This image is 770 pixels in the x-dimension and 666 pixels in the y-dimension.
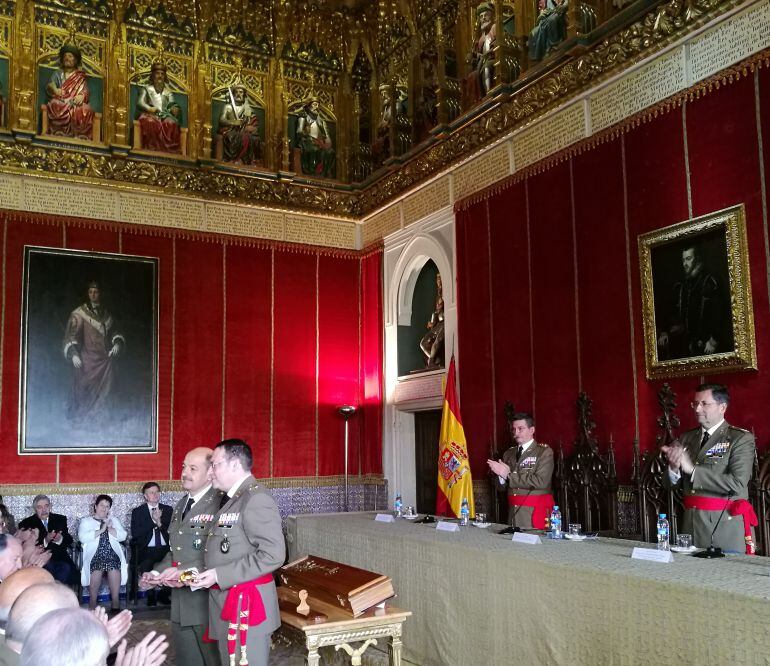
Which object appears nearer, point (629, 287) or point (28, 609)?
point (28, 609)

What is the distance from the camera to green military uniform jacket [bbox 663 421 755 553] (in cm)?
514

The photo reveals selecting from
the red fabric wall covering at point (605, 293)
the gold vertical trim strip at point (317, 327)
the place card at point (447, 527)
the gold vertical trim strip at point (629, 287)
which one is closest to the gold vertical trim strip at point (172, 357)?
the gold vertical trim strip at point (317, 327)

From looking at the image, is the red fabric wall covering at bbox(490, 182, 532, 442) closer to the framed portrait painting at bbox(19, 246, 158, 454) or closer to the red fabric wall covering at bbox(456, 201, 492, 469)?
the red fabric wall covering at bbox(456, 201, 492, 469)

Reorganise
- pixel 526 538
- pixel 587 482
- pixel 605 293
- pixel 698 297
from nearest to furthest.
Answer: pixel 526 538, pixel 698 297, pixel 587 482, pixel 605 293

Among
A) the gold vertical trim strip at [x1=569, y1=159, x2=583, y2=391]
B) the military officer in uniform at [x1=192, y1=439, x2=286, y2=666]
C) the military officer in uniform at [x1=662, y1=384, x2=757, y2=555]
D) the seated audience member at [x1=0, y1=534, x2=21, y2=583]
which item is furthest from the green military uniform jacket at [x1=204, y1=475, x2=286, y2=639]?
the gold vertical trim strip at [x1=569, y1=159, x2=583, y2=391]

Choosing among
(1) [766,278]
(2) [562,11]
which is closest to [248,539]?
(1) [766,278]

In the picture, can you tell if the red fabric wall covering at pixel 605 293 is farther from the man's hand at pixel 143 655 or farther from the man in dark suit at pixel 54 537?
the man in dark suit at pixel 54 537

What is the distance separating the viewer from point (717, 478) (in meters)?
5.18

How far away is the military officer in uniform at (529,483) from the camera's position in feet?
23.3

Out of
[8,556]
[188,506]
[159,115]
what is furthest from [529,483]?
[159,115]

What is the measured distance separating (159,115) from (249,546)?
8.58m

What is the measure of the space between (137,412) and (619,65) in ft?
23.4

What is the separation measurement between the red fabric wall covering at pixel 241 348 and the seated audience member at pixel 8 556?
22.1 ft

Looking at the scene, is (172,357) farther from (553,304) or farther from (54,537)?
(553,304)
